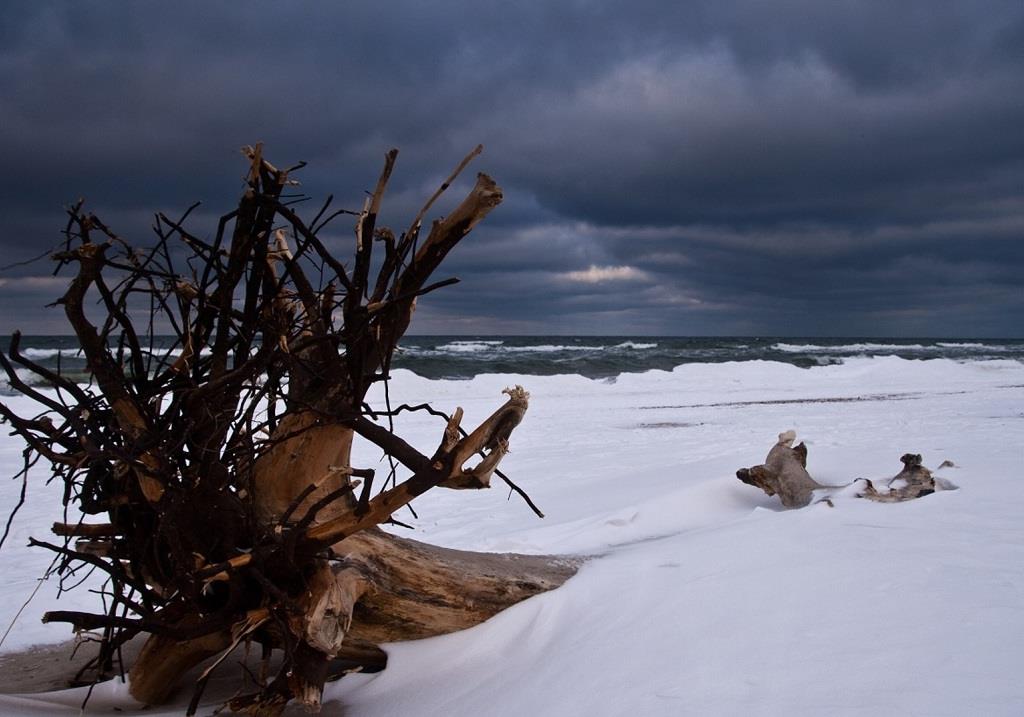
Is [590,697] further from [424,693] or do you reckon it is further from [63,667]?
[63,667]

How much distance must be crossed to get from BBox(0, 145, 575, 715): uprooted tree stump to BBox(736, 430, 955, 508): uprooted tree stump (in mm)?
3112

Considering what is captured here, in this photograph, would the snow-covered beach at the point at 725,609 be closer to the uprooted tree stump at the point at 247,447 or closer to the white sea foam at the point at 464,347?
the uprooted tree stump at the point at 247,447

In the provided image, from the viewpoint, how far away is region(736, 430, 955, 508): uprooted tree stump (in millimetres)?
4629

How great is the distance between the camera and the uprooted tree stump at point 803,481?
463 cm

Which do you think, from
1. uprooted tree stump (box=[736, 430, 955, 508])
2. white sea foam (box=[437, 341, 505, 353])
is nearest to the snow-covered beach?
uprooted tree stump (box=[736, 430, 955, 508])

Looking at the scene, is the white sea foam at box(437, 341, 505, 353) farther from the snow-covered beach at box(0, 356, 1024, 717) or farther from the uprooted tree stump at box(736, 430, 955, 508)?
the uprooted tree stump at box(736, 430, 955, 508)

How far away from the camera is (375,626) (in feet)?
9.59

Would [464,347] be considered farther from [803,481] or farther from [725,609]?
[725,609]

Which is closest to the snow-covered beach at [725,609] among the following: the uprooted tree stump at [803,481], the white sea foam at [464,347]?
the uprooted tree stump at [803,481]

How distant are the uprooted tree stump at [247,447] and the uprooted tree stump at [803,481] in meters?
3.11

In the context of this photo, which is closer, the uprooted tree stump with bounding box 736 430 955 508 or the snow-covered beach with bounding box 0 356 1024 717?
the snow-covered beach with bounding box 0 356 1024 717

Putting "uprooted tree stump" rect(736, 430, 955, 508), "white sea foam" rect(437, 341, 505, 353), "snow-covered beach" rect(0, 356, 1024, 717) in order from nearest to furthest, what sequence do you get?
"snow-covered beach" rect(0, 356, 1024, 717) < "uprooted tree stump" rect(736, 430, 955, 508) < "white sea foam" rect(437, 341, 505, 353)

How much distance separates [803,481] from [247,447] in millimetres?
4118

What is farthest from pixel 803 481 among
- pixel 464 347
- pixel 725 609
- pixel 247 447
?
pixel 464 347
